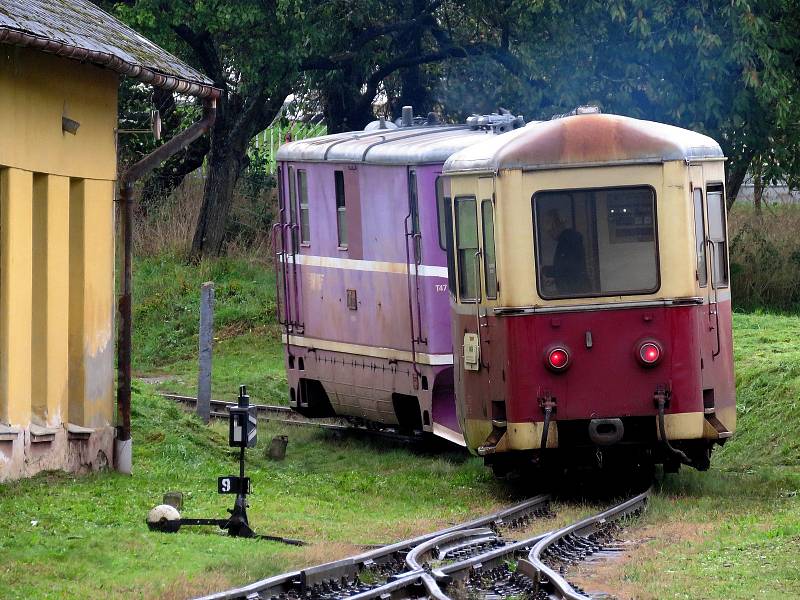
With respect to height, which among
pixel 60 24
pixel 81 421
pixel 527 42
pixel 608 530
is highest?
pixel 527 42

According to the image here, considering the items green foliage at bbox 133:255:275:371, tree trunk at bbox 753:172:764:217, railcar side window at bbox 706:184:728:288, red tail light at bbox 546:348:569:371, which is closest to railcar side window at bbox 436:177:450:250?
red tail light at bbox 546:348:569:371

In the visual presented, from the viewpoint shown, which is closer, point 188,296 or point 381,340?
point 381,340

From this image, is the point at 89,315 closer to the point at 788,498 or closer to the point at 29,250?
the point at 29,250

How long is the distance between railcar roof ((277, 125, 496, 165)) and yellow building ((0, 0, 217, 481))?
86.9 inches

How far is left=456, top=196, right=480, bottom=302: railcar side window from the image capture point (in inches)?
523

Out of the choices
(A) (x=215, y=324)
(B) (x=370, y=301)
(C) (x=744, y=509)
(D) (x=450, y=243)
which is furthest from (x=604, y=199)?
(A) (x=215, y=324)

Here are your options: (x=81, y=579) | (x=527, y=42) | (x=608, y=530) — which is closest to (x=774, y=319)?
(x=527, y=42)

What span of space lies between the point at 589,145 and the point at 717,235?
1.35 m

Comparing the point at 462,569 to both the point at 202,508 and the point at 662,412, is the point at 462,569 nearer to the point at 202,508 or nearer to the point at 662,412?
the point at 202,508

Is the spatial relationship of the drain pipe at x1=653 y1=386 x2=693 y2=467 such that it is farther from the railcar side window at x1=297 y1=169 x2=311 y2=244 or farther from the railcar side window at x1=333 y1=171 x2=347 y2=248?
the railcar side window at x1=297 y1=169 x2=311 y2=244

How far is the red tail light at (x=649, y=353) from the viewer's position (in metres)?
12.8

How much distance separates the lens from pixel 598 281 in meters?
12.9

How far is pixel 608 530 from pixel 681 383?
1.52 m

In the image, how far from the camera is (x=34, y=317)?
1350 centimetres
